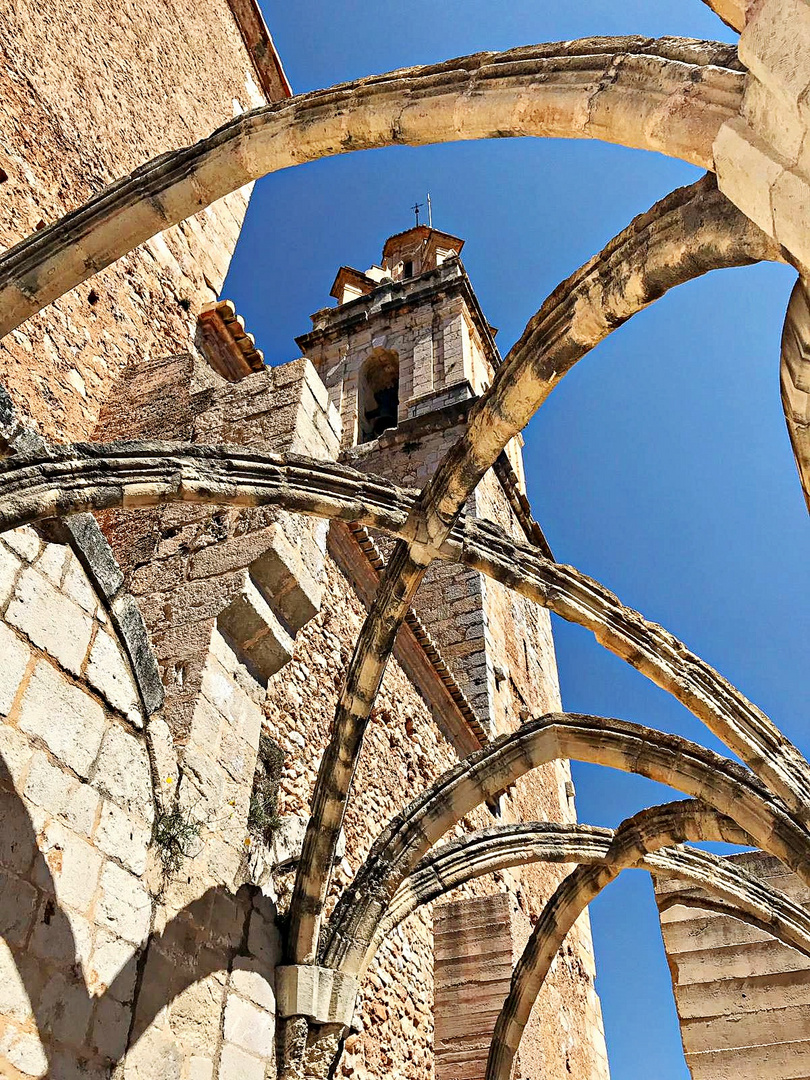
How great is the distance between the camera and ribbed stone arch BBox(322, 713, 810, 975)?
404 centimetres

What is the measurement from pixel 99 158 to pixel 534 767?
7.10 meters

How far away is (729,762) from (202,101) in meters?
10.4

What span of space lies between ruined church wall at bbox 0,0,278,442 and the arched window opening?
231 inches

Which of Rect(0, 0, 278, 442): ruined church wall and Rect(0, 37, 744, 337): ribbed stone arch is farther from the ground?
Rect(0, 0, 278, 442): ruined church wall

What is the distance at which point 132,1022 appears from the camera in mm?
3199

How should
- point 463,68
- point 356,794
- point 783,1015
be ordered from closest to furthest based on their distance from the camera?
1. point 463,68
2. point 783,1015
3. point 356,794

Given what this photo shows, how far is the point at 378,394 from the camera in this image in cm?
1806

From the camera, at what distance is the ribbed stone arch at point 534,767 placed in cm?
404

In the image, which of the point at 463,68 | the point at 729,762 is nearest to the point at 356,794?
the point at 729,762

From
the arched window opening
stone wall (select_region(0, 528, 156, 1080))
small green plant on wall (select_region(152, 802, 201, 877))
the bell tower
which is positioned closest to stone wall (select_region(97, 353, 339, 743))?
small green plant on wall (select_region(152, 802, 201, 877))

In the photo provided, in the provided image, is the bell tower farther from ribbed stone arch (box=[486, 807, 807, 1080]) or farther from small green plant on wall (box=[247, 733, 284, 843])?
small green plant on wall (box=[247, 733, 284, 843])

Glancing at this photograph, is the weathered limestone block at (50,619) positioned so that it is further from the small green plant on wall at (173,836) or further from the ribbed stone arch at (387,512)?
the small green plant on wall at (173,836)

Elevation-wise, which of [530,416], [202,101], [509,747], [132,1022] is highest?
[202,101]

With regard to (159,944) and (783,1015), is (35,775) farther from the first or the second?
(783,1015)
